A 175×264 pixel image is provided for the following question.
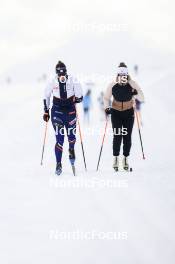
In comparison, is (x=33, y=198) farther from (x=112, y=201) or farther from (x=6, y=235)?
(x=6, y=235)

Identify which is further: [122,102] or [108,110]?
[122,102]

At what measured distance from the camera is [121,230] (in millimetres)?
6949

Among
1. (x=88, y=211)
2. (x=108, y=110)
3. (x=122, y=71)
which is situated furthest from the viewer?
(x=108, y=110)

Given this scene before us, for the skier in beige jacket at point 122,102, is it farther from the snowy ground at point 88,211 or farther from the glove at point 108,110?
the snowy ground at point 88,211

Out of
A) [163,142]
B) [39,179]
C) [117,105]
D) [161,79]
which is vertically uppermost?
[117,105]

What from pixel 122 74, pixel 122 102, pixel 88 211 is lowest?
pixel 88 211

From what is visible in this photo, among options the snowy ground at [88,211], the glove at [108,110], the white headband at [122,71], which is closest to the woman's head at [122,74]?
the white headband at [122,71]

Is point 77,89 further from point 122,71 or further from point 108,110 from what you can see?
point 122,71

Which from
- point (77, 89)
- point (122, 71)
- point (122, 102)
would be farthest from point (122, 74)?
point (77, 89)

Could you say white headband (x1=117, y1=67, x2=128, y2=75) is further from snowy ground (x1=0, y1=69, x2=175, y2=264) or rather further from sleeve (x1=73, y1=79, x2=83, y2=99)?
snowy ground (x1=0, y1=69, x2=175, y2=264)

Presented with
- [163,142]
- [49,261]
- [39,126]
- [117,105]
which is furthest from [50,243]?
[39,126]

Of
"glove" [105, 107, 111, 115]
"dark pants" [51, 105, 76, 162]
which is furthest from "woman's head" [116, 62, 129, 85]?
"dark pants" [51, 105, 76, 162]

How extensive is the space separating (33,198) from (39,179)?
1456 millimetres

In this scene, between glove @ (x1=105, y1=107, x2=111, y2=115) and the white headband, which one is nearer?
the white headband
